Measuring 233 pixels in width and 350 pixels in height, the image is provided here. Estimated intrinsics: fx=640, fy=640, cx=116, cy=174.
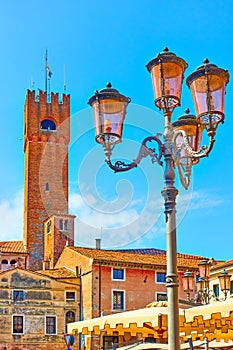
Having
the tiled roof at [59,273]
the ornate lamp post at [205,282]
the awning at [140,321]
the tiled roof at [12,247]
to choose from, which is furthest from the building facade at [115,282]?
the awning at [140,321]

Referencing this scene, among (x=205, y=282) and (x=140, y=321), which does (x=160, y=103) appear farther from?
(x=205, y=282)

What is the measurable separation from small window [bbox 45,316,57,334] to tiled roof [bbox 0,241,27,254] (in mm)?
12163

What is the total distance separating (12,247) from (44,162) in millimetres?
7020

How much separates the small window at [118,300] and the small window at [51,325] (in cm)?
356

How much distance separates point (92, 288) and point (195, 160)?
28.3 m

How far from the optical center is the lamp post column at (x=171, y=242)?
6.53 metres

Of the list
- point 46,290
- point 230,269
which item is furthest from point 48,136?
→ point 230,269

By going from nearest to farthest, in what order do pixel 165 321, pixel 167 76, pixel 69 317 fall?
1. pixel 167 76
2. pixel 165 321
3. pixel 69 317

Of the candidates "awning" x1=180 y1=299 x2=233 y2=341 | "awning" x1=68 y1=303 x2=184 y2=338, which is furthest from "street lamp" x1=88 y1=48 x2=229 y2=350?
"awning" x1=68 y1=303 x2=184 y2=338

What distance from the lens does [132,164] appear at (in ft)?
23.9

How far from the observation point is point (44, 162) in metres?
48.9

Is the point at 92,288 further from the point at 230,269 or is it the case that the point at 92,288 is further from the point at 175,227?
the point at 175,227

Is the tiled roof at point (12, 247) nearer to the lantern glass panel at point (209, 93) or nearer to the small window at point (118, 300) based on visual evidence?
the small window at point (118, 300)

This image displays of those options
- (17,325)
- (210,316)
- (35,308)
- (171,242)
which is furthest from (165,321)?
(35,308)
